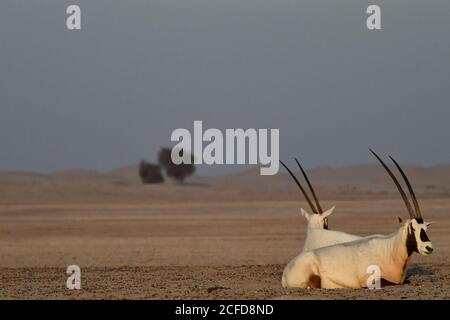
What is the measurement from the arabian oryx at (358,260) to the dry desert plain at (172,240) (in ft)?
0.97

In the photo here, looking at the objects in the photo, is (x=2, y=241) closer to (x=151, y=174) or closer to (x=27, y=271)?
(x=27, y=271)

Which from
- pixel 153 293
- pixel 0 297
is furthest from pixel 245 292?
pixel 0 297

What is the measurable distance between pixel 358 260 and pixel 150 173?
74.0 metres

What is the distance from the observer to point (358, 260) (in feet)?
39.8

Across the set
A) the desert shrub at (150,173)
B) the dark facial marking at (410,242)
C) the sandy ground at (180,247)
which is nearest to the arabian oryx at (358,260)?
the dark facial marking at (410,242)

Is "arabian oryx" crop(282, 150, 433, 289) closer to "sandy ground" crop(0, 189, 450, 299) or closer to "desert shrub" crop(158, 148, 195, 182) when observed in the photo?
"sandy ground" crop(0, 189, 450, 299)

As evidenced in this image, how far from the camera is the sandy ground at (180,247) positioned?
12.1m

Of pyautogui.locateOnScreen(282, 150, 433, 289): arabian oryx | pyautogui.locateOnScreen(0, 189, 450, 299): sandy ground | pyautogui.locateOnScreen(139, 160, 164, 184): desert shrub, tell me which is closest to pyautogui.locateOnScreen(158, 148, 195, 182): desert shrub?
pyautogui.locateOnScreen(139, 160, 164, 184): desert shrub

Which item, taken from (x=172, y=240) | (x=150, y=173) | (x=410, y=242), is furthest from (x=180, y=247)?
(x=150, y=173)

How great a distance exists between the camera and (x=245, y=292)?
38.6 feet

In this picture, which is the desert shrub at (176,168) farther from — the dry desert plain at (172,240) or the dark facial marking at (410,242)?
the dark facial marking at (410,242)

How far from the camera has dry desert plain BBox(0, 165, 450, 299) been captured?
12367 millimetres

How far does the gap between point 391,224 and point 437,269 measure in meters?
15.8

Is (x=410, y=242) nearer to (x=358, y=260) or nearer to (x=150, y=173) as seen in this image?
(x=358, y=260)
